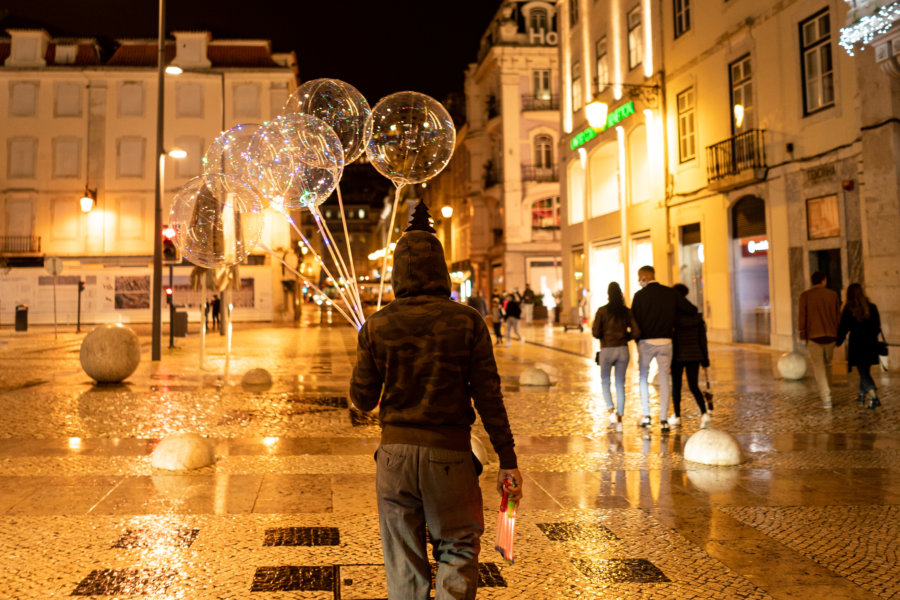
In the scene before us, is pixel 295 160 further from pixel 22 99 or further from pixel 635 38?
pixel 22 99

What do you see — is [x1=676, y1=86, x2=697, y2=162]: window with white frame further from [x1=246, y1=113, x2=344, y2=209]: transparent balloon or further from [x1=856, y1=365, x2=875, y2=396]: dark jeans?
[x1=246, y1=113, x2=344, y2=209]: transparent balloon

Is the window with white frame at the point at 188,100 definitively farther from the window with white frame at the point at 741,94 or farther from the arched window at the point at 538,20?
the window with white frame at the point at 741,94

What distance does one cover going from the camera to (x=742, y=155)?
20.7 metres

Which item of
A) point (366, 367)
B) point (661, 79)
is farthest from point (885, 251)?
point (366, 367)

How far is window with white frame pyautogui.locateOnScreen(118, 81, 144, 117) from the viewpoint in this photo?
45.7 m

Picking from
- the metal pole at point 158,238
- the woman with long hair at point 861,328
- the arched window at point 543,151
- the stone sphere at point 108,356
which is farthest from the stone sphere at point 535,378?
the arched window at point 543,151

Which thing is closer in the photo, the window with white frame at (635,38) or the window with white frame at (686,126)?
the window with white frame at (686,126)

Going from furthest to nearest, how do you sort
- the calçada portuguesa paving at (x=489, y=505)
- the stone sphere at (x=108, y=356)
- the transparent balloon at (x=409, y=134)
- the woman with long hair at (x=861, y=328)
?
the stone sphere at (x=108, y=356) → the woman with long hair at (x=861, y=328) → the transparent balloon at (x=409, y=134) → the calçada portuguesa paving at (x=489, y=505)

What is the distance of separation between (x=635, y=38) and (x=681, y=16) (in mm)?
3315

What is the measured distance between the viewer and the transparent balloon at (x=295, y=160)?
7.77 m

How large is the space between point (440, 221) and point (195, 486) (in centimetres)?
6281

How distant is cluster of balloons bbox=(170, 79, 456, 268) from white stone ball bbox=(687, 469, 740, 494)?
148 inches

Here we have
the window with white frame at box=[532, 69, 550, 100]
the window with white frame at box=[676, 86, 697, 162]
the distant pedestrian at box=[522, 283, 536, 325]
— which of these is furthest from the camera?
the window with white frame at box=[532, 69, 550, 100]

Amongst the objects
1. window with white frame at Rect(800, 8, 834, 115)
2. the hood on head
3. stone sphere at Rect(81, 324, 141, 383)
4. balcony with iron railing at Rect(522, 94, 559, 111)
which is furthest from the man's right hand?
balcony with iron railing at Rect(522, 94, 559, 111)
